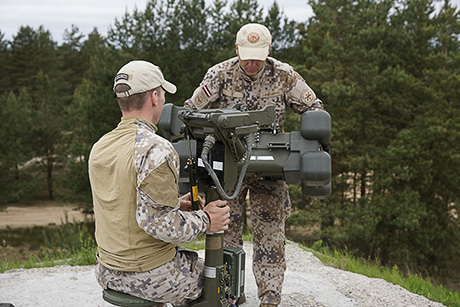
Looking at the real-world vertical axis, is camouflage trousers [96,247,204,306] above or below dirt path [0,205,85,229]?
above

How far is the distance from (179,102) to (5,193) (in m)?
11.3

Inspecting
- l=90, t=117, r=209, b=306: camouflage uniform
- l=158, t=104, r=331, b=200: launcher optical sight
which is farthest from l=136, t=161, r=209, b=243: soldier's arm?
l=158, t=104, r=331, b=200: launcher optical sight

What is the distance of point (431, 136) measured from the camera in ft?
53.8

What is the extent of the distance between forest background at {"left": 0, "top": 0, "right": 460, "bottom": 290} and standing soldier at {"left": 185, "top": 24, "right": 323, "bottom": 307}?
1157cm

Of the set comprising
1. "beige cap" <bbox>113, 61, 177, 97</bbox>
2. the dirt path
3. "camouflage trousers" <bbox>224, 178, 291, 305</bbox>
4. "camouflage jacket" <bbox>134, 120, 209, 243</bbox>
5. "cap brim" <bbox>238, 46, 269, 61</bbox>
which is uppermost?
"cap brim" <bbox>238, 46, 269, 61</bbox>

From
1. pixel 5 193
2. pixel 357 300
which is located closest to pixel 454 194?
pixel 357 300

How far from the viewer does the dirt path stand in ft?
88.3

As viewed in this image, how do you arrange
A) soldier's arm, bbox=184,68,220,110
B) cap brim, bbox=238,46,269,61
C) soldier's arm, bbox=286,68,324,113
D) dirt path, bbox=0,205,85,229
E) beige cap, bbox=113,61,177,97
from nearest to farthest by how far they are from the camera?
beige cap, bbox=113,61,177,97 → cap brim, bbox=238,46,269,61 → soldier's arm, bbox=286,68,324,113 → soldier's arm, bbox=184,68,220,110 → dirt path, bbox=0,205,85,229

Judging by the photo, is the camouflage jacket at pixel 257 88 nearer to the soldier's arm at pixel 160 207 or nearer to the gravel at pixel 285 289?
the soldier's arm at pixel 160 207

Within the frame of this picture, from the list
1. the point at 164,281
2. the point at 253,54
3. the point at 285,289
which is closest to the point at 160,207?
the point at 164,281

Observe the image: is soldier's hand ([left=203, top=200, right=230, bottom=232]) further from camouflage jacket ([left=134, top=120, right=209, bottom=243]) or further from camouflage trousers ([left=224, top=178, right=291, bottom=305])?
camouflage trousers ([left=224, top=178, right=291, bottom=305])

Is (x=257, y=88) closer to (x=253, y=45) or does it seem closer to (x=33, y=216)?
(x=253, y=45)

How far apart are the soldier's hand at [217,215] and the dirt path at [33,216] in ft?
77.6

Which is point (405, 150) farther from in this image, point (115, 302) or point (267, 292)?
point (115, 302)
